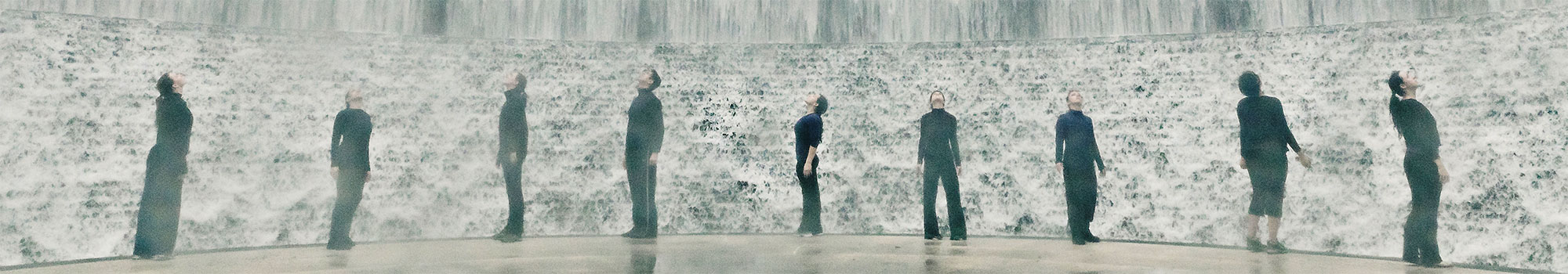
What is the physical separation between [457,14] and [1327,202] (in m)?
6.95

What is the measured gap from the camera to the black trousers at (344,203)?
5012 millimetres

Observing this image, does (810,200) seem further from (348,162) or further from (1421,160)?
(1421,160)

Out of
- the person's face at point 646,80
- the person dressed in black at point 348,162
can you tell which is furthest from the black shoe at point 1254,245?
the person dressed in black at point 348,162

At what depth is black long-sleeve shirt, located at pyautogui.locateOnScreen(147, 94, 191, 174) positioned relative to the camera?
4.37m

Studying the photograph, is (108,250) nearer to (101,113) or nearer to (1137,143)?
(101,113)

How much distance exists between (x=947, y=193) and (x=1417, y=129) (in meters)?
2.49

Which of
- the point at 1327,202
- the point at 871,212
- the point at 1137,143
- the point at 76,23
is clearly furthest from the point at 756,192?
the point at 76,23

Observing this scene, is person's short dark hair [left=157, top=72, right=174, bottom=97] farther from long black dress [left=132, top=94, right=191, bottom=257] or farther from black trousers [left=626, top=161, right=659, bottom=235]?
black trousers [left=626, top=161, right=659, bottom=235]

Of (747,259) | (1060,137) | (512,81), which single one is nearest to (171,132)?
(512,81)

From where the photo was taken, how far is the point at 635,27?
795cm

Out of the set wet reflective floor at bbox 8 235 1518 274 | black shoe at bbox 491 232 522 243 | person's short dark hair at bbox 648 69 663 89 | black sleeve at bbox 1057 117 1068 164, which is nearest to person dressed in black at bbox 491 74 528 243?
black shoe at bbox 491 232 522 243

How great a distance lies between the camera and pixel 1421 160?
390cm

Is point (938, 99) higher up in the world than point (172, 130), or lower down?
higher up

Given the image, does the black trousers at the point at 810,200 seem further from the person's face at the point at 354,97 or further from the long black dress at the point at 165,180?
the long black dress at the point at 165,180
